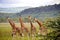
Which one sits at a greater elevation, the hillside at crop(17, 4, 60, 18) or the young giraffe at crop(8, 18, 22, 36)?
the hillside at crop(17, 4, 60, 18)

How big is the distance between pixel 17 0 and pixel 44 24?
0.50 m

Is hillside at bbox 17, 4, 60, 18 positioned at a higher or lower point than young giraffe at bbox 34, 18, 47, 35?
higher

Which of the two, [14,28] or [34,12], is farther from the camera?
Result: [34,12]

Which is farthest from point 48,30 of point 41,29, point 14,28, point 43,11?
point 14,28

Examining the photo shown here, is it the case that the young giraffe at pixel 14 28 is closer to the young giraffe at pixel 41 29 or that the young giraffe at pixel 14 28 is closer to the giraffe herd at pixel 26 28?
the giraffe herd at pixel 26 28

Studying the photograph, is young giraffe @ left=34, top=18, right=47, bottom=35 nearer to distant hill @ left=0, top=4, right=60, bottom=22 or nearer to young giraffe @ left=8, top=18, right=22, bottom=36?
distant hill @ left=0, top=4, right=60, bottom=22

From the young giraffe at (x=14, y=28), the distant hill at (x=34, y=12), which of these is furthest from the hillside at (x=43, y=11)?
the young giraffe at (x=14, y=28)

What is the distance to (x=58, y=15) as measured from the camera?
2488 millimetres

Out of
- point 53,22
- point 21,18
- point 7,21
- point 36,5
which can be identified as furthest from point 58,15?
point 7,21

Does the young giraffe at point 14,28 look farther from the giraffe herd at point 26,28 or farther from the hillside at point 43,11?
the hillside at point 43,11

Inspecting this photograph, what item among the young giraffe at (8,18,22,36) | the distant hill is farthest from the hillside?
the young giraffe at (8,18,22,36)

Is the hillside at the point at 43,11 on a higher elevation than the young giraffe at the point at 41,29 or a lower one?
higher

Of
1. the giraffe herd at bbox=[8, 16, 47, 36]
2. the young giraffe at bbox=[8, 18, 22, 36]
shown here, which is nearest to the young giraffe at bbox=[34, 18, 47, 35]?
the giraffe herd at bbox=[8, 16, 47, 36]

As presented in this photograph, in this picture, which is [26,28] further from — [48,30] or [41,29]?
[48,30]
